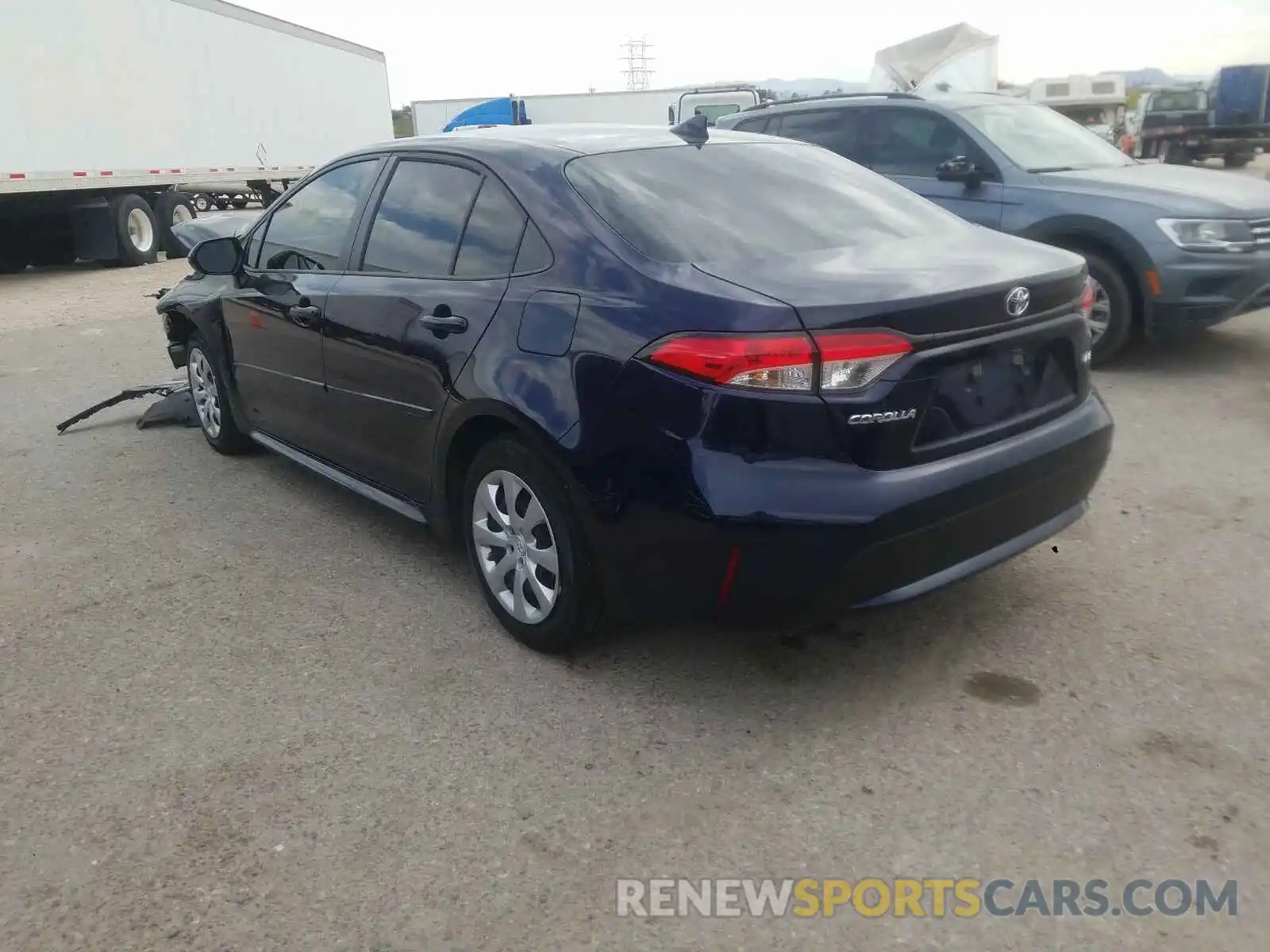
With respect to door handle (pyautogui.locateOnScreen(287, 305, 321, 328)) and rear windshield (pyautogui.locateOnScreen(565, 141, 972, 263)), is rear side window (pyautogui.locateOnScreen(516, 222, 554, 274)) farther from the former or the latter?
door handle (pyautogui.locateOnScreen(287, 305, 321, 328))

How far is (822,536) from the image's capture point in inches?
106

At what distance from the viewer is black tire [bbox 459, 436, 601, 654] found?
311cm

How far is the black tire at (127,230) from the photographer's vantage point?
645 inches

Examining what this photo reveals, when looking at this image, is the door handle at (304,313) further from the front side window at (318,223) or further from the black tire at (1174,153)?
the black tire at (1174,153)

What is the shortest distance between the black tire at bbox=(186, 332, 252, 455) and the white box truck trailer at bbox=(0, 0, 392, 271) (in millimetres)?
10229

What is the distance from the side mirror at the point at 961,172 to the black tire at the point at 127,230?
13804mm

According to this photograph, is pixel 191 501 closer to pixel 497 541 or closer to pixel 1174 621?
pixel 497 541

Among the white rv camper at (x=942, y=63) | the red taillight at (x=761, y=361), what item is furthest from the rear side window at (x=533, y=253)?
the white rv camper at (x=942, y=63)

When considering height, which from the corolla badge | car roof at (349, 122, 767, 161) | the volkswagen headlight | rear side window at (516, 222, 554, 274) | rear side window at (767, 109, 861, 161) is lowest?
the volkswagen headlight

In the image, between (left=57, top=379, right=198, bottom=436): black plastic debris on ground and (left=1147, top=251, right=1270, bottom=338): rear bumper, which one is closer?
(left=1147, top=251, right=1270, bottom=338): rear bumper

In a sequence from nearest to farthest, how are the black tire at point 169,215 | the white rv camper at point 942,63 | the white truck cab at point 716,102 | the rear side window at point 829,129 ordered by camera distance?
the rear side window at point 829,129, the black tire at point 169,215, the white rv camper at point 942,63, the white truck cab at point 716,102

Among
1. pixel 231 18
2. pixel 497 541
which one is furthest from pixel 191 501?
pixel 231 18

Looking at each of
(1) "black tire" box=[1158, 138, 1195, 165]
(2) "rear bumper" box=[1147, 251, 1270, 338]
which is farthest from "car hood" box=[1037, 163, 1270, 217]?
(1) "black tire" box=[1158, 138, 1195, 165]

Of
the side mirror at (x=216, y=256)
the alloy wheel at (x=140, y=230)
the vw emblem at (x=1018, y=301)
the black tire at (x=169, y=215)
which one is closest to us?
the vw emblem at (x=1018, y=301)
